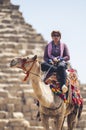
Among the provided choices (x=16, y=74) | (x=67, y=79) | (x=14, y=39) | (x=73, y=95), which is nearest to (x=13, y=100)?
(x=16, y=74)

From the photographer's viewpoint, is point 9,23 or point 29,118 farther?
point 9,23

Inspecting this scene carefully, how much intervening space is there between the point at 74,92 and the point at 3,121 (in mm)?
24760

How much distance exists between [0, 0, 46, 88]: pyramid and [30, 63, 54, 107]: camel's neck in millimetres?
37151

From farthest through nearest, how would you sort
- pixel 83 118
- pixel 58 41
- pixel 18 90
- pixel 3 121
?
pixel 18 90 → pixel 83 118 → pixel 3 121 → pixel 58 41

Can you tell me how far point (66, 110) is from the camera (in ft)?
52.9

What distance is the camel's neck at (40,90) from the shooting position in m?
14.5

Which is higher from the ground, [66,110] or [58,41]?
[58,41]

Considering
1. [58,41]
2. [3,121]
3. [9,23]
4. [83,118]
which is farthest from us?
[9,23]

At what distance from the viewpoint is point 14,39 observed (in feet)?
209

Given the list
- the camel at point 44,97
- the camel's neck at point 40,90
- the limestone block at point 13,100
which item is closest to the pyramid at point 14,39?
the limestone block at point 13,100

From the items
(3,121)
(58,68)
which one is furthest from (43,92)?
(3,121)

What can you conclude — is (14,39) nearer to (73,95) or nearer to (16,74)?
(16,74)

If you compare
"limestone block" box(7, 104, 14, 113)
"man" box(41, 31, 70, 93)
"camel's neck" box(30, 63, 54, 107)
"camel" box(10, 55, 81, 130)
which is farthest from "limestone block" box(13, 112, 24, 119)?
"camel's neck" box(30, 63, 54, 107)

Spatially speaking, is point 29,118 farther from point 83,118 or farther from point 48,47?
point 48,47
